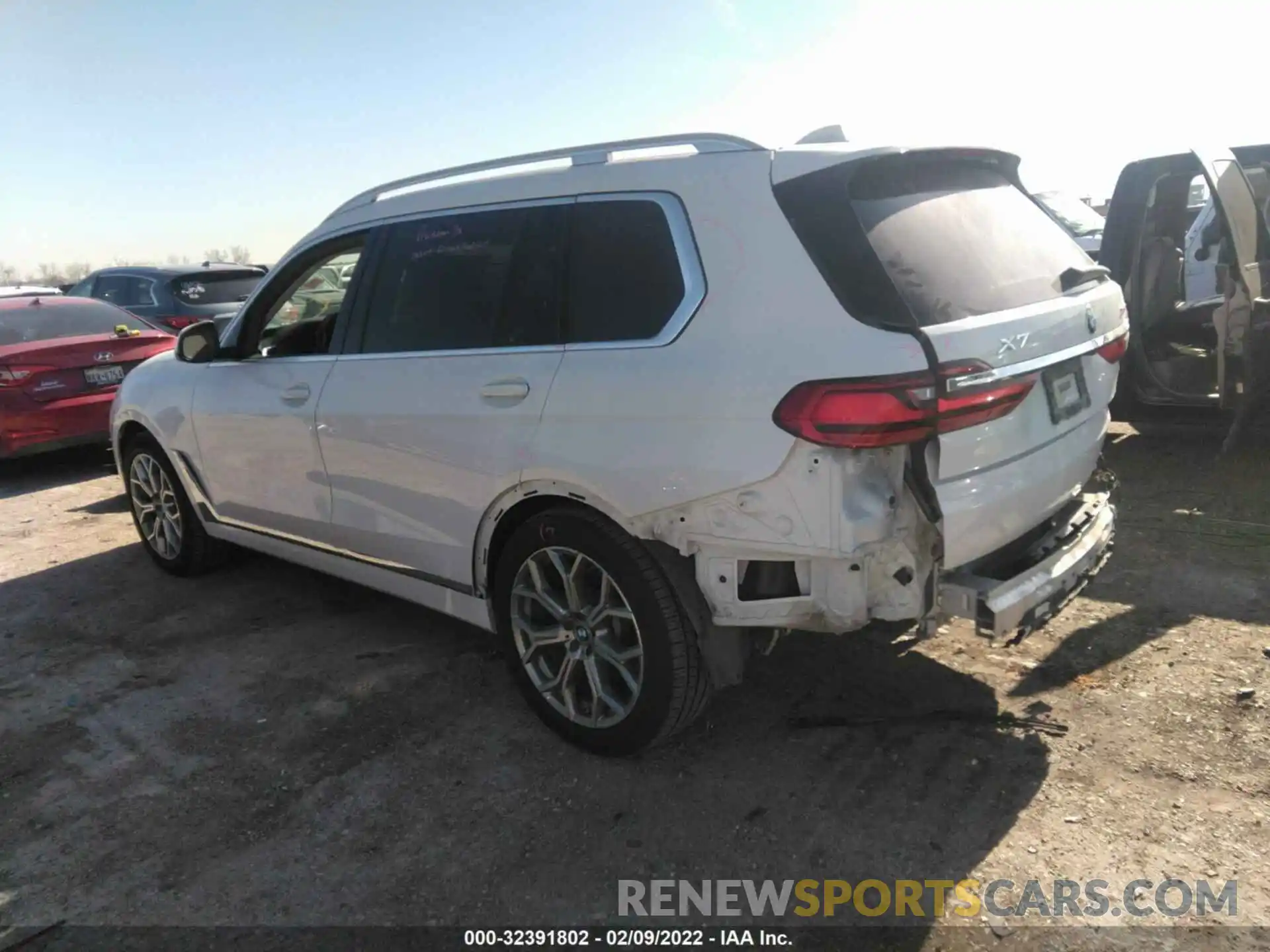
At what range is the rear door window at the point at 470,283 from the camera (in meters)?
3.26

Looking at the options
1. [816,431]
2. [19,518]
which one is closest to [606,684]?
[816,431]

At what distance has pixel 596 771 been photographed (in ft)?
10.5

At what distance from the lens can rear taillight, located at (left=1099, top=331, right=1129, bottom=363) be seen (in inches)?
127

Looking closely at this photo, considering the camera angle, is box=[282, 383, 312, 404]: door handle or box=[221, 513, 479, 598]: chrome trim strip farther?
box=[282, 383, 312, 404]: door handle

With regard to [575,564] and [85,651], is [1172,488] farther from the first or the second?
[85,651]

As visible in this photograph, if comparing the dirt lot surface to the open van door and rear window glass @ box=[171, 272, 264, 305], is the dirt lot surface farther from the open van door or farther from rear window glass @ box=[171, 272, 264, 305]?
rear window glass @ box=[171, 272, 264, 305]

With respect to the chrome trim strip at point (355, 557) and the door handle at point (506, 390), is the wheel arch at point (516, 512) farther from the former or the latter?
the door handle at point (506, 390)

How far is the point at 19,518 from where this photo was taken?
6914 millimetres

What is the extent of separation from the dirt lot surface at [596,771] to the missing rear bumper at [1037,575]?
57cm

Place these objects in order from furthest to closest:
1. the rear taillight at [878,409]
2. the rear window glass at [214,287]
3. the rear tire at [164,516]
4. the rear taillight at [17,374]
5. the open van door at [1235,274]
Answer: the rear window glass at [214,287] < the rear taillight at [17,374] < the open van door at [1235,274] < the rear tire at [164,516] < the rear taillight at [878,409]

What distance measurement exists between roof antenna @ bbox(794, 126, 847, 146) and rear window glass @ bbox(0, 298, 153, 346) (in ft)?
24.4

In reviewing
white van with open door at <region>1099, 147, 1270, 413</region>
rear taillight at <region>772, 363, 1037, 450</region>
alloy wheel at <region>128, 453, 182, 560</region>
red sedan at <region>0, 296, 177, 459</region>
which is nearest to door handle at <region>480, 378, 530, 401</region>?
rear taillight at <region>772, 363, 1037, 450</region>

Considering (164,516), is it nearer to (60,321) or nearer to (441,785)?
(441,785)

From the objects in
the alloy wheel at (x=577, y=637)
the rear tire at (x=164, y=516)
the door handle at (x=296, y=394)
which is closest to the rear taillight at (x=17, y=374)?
the rear tire at (x=164, y=516)
